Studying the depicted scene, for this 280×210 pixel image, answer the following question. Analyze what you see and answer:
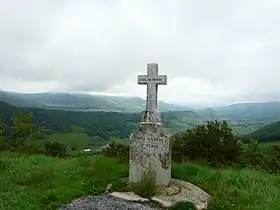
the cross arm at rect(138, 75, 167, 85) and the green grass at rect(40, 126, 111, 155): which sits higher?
the cross arm at rect(138, 75, 167, 85)

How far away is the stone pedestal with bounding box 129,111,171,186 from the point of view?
547 inches

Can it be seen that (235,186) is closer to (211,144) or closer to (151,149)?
(151,149)

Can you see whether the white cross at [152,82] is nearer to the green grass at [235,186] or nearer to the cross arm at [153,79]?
the cross arm at [153,79]

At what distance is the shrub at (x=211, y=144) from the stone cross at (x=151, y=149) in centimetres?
1541

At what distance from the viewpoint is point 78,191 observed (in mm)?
13227

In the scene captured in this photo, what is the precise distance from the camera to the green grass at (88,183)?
486 inches

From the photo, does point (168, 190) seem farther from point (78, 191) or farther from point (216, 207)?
point (78, 191)

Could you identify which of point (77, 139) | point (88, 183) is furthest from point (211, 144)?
point (77, 139)

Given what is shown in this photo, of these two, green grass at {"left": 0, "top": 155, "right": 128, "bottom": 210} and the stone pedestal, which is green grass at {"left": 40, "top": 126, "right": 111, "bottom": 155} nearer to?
green grass at {"left": 0, "top": 155, "right": 128, "bottom": 210}

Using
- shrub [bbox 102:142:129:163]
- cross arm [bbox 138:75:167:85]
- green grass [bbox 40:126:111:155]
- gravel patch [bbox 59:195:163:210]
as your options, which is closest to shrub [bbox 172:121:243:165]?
shrub [bbox 102:142:129:163]

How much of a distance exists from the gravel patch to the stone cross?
187 cm

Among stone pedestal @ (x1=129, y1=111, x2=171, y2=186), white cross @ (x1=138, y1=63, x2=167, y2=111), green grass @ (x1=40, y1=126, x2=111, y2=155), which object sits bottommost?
green grass @ (x1=40, y1=126, x2=111, y2=155)

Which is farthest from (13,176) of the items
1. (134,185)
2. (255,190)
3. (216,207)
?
(255,190)

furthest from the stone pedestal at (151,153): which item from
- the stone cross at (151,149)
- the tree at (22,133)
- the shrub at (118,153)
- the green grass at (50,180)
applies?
the tree at (22,133)
